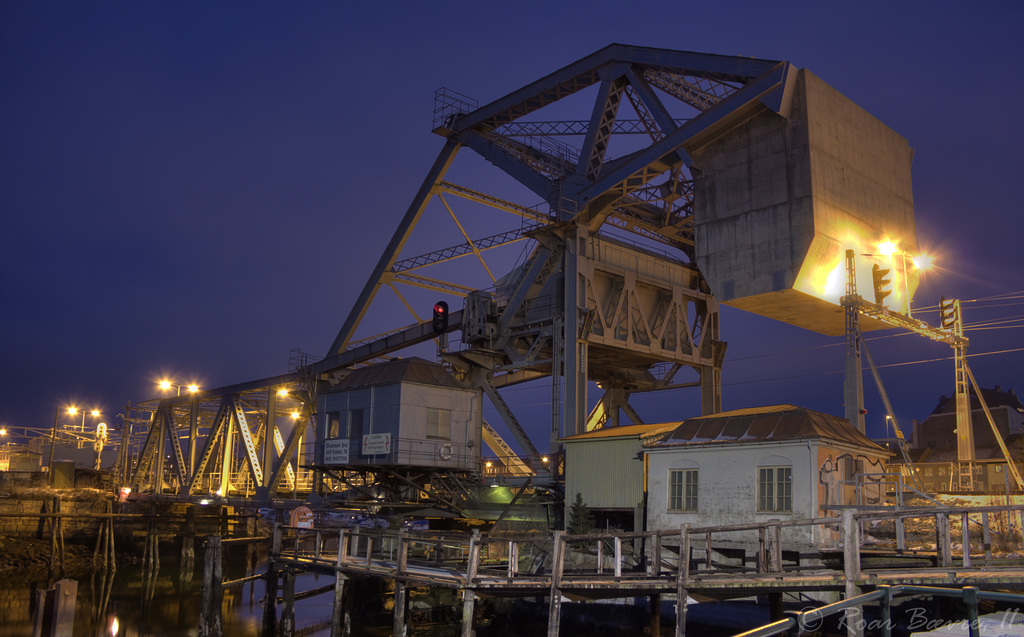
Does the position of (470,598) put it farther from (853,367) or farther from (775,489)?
(853,367)

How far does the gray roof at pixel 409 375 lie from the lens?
40.4m

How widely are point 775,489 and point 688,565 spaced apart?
8241mm

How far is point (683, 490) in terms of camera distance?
27172mm

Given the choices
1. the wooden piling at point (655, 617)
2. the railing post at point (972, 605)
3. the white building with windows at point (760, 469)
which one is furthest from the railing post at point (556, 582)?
the railing post at point (972, 605)

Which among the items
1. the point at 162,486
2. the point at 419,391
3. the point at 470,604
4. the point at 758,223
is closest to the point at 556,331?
the point at 419,391

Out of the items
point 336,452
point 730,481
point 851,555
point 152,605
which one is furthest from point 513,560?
point 152,605

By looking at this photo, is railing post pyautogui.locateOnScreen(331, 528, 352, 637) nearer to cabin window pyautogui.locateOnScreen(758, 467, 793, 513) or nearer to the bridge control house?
the bridge control house

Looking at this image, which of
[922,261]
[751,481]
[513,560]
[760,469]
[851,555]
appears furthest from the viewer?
[922,261]

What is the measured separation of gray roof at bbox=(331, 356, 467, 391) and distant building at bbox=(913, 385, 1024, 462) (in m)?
43.0

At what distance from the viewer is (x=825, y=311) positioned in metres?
32.9

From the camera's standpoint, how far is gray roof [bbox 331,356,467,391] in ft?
132

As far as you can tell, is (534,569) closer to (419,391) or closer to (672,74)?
(419,391)

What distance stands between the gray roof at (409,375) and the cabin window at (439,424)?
133 cm

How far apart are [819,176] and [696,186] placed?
205 inches
